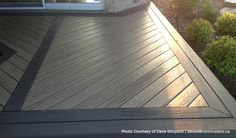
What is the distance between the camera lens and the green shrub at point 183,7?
6.32m

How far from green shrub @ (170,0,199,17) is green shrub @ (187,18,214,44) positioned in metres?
1.30

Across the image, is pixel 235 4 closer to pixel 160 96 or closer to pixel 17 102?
pixel 160 96

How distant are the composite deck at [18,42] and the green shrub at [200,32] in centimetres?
229

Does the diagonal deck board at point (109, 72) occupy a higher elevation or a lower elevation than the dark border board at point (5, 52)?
lower

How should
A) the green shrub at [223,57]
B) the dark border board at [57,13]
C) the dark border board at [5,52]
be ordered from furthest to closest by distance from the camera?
1. the dark border board at [57,13]
2. the green shrub at [223,57]
3. the dark border board at [5,52]

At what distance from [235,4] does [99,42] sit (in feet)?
14.8

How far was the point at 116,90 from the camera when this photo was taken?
3051 mm

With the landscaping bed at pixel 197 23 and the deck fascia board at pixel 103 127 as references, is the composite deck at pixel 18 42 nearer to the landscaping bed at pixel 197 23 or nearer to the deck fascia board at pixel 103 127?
the deck fascia board at pixel 103 127

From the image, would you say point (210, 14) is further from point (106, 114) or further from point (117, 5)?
point (106, 114)

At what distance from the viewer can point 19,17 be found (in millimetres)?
5176

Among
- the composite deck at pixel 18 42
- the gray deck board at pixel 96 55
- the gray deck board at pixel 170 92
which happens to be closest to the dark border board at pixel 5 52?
the composite deck at pixel 18 42

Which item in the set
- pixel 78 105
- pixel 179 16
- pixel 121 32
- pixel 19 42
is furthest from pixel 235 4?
pixel 78 105

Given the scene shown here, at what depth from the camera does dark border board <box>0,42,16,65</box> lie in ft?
12.3

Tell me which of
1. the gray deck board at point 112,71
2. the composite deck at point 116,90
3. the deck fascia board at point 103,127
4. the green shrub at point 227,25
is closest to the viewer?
the deck fascia board at point 103,127
